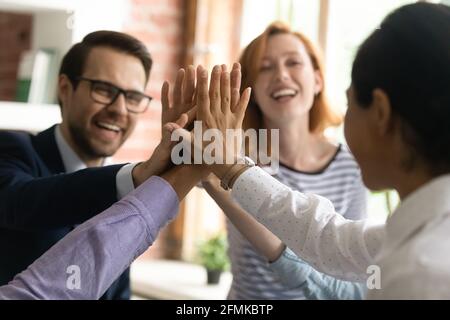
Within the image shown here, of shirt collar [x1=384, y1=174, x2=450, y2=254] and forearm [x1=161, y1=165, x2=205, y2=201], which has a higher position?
shirt collar [x1=384, y1=174, x2=450, y2=254]

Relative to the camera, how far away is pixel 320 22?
2.81 metres

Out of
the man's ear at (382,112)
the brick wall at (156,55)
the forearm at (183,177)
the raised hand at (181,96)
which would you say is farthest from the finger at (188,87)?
the brick wall at (156,55)

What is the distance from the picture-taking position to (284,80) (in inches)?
71.6

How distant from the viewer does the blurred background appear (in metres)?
2.63

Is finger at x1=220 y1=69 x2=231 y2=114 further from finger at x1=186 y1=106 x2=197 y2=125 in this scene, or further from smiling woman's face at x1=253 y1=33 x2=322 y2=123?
smiling woman's face at x1=253 y1=33 x2=322 y2=123

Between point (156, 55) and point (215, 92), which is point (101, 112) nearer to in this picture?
point (215, 92)

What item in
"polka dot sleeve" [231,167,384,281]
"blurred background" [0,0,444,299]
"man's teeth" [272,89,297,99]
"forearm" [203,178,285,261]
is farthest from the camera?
"blurred background" [0,0,444,299]

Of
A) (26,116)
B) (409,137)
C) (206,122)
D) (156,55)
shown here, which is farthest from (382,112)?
(156,55)

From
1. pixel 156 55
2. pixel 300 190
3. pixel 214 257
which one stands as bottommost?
pixel 214 257

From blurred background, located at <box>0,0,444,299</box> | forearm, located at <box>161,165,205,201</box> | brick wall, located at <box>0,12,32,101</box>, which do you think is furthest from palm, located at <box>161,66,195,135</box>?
brick wall, located at <box>0,12,32,101</box>

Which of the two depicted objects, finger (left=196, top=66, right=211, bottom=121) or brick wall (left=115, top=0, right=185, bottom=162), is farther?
brick wall (left=115, top=0, right=185, bottom=162)

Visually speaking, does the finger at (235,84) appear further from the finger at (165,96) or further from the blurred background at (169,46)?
the blurred background at (169,46)

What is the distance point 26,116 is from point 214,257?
973 mm

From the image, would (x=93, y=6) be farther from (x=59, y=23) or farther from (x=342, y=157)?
(x=342, y=157)
